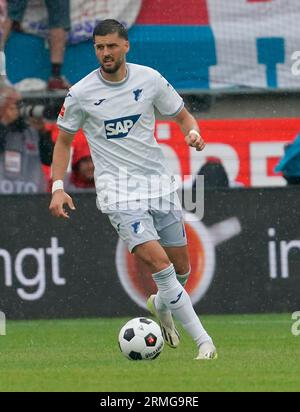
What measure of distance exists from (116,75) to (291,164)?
442 centimetres

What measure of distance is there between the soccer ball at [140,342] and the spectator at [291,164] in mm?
4661

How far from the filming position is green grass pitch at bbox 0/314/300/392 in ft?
24.5

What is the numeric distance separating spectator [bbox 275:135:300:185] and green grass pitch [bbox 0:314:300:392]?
165 centimetres

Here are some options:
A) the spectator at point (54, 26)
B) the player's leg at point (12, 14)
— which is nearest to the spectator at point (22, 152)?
the spectator at point (54, 26)

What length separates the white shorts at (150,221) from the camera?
8.88 meters

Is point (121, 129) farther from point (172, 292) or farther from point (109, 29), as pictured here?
point (172, 292)

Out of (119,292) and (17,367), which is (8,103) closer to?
(119,292)

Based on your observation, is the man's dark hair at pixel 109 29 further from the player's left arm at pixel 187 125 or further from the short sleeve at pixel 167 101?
the player's left arm at pixel 187 125

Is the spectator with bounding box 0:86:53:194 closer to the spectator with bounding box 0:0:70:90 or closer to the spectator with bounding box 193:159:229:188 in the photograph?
the spectator with bounding box 0:0:70:90

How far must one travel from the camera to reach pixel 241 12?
1460 cm

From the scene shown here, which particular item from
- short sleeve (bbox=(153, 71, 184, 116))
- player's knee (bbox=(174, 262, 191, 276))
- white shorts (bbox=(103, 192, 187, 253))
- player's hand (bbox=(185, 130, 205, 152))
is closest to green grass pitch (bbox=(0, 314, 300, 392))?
player's knee (bbox=(174, 262, 191, 276))

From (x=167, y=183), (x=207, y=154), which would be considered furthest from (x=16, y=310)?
(x=167, y=183)

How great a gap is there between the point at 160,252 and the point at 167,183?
65 cm

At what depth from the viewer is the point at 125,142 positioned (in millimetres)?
9125
